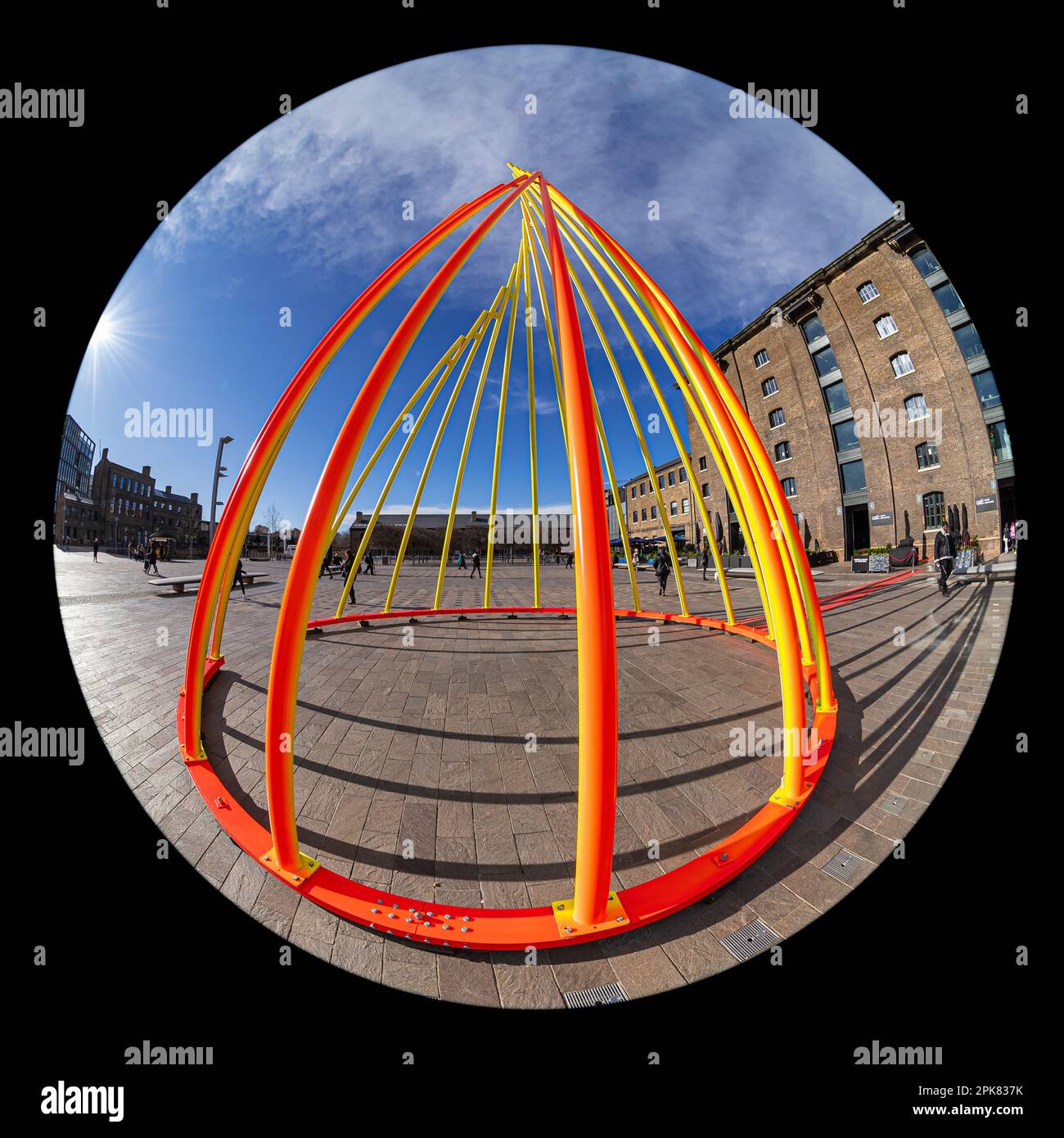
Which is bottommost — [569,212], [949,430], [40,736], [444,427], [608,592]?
[40,736]

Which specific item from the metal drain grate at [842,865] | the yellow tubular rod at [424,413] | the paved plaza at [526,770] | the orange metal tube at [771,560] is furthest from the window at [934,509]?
the yellow tubular rod at [424,413]

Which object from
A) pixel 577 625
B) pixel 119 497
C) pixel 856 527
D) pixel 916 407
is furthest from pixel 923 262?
pixel 119 497

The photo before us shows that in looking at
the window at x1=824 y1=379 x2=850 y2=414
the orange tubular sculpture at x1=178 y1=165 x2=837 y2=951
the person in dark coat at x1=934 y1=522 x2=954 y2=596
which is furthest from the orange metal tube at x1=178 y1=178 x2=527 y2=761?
the person in dark coat at x1=934 y1=522 x2=954 y2=596

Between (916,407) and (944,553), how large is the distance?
1826mm

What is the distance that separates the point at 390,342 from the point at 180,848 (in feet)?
12.1

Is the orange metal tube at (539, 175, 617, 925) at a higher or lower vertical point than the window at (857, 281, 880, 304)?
lower

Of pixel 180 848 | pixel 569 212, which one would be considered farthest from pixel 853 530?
pixel 180 848

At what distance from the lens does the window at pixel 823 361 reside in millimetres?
5668

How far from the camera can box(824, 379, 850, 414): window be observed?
5.51 meters

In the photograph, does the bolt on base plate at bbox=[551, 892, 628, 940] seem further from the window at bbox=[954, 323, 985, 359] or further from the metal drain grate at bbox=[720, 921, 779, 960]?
the window at bbox=[954, 323, 985, 359]

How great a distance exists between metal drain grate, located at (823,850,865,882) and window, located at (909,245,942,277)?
4.38 meters

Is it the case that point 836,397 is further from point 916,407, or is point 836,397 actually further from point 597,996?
point 597,996

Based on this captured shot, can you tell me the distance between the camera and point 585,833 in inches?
71.1

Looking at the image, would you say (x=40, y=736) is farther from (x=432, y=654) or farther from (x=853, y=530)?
(x=853, y=530)
